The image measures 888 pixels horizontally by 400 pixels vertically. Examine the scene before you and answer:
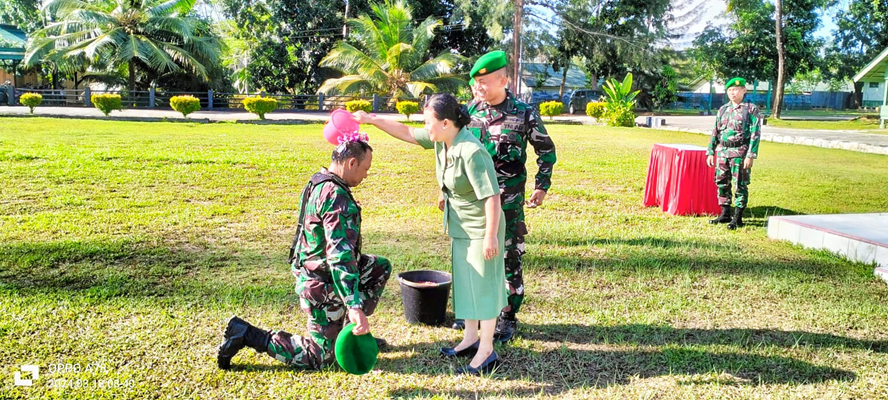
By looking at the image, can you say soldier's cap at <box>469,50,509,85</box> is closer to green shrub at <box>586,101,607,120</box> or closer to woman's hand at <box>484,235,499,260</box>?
woman's hand at <box>484,235,499,260</box>

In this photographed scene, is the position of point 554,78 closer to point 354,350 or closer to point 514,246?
point 514,246

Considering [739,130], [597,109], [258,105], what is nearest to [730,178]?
[739,130]

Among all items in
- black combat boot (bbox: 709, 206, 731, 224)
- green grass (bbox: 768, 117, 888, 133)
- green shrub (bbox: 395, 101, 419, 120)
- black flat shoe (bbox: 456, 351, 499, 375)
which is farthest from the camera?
green shrub (bbox: 395, 101, 419, 120)

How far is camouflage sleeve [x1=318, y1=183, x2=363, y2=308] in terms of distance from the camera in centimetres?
308

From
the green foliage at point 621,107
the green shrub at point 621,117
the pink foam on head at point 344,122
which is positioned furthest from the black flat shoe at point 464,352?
the green shrub at point 621,117

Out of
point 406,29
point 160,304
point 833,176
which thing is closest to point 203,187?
point 160,304

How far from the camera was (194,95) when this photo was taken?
32.0m

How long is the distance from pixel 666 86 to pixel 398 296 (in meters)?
37.5

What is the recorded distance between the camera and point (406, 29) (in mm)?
31938

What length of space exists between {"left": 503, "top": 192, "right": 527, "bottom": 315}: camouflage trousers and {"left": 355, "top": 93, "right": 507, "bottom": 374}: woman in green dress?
36cm

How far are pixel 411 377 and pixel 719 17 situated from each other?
148 ft

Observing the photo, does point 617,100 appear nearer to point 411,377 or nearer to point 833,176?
point 833,176

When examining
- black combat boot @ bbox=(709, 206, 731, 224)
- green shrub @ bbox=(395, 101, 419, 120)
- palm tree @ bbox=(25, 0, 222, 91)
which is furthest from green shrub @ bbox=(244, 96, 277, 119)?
black combat boot @ bbox=(709, 206, 731, 224)

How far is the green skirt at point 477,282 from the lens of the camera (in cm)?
338
